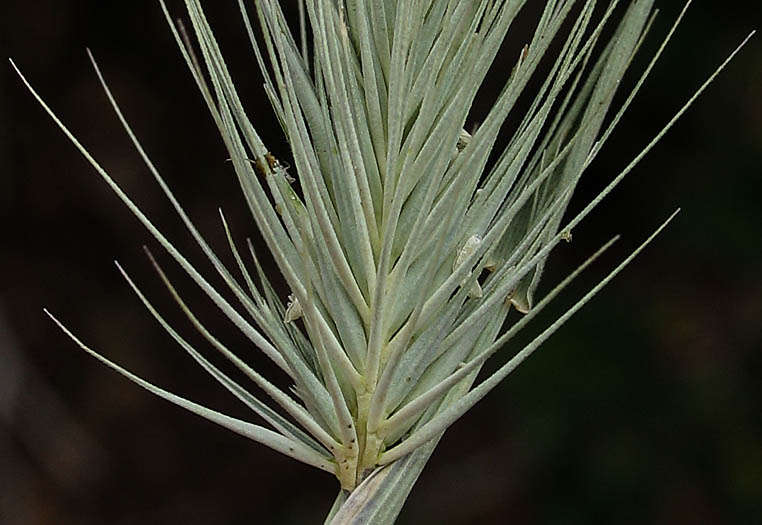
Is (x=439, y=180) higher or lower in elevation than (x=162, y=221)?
higher

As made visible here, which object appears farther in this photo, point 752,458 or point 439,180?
point 752,458

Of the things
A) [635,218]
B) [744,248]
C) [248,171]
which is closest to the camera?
[248,171]

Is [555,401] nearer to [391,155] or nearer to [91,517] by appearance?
[91,517]

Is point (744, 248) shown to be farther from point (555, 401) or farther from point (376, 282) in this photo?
point (376, 282)

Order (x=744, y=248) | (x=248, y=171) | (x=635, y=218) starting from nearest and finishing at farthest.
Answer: (x=248, y=171)
(x=744, y=248)
(x=635, y=218)

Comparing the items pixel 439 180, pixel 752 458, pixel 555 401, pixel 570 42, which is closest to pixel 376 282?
pixel 439 180

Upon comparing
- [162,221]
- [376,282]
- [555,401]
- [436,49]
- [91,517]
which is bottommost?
[91,517]
